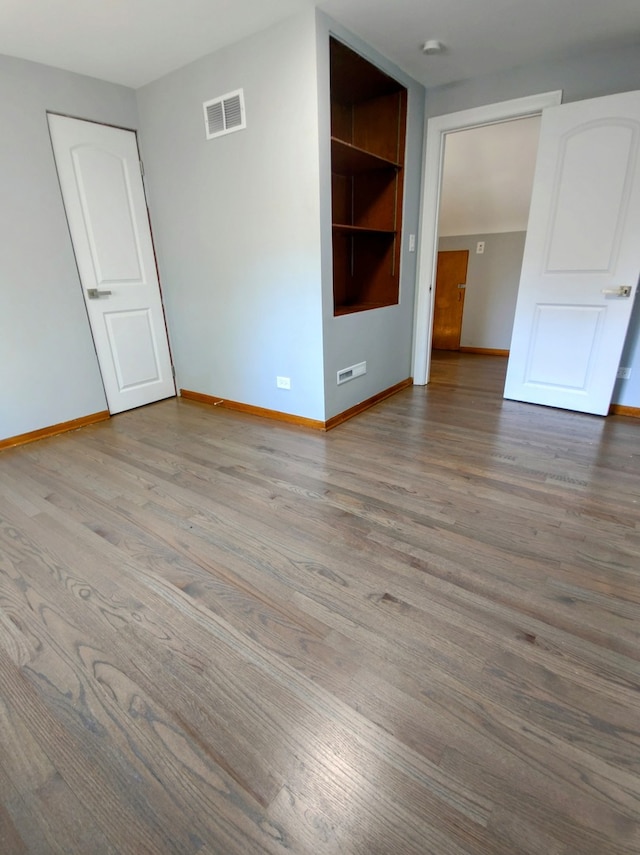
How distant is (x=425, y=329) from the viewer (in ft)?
12.5

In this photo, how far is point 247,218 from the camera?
2871 mm

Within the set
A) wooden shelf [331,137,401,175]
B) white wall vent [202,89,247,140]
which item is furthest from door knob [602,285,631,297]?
white wall vent [202,89,247,140]

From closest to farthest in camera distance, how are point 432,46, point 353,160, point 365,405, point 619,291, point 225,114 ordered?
point 432,46 → point 225,114 → point 619,291 → point 353,160 → point 365,405

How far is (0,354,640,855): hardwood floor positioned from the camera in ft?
2.97

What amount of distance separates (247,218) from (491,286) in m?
3.75

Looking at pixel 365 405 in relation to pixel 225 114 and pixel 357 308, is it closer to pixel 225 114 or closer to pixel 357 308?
pixel 357 308

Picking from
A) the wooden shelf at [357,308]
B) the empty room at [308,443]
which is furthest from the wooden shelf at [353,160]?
the wooden shelf at [357,308]

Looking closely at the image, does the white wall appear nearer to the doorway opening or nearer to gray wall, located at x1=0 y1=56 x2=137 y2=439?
gray wall, located at x1=0 y1=56 x2=137 y2=439

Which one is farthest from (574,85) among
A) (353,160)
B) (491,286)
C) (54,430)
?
(54,430)

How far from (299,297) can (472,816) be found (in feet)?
8.55

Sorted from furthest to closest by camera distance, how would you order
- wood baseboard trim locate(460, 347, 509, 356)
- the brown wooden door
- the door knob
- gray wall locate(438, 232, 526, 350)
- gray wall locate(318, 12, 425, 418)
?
the brown wooden door
wood baseboard trim locate(460, 347, 509, 356)
gray wall locate(438, 232, 526, 350)
the door knob
gray wall locate(318, 12, 425, 418)

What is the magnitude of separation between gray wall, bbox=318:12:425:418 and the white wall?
0.07 meters

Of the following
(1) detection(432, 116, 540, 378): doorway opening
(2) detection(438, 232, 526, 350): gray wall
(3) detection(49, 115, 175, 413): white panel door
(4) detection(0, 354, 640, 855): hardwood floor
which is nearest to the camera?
(4) detection(0, 354, 640, 855): hardwood floor

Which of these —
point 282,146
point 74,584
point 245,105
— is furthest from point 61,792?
point 245,105
